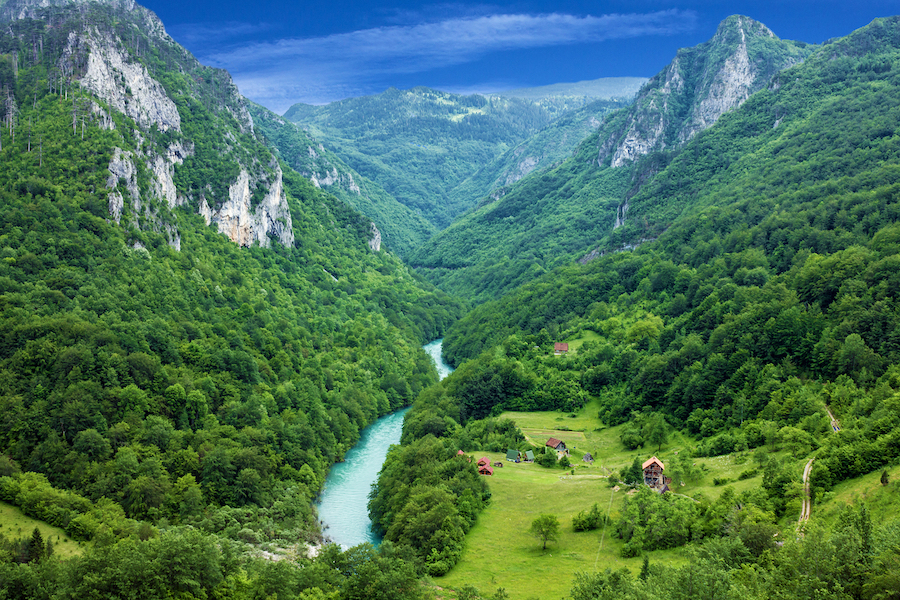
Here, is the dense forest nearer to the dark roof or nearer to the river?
the dark roof

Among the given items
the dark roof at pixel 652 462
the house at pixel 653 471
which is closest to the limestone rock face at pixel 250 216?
the dark roof at pixel 652 462

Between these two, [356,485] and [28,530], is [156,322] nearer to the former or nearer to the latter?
[356,485]

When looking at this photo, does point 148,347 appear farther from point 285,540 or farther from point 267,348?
point 285,540

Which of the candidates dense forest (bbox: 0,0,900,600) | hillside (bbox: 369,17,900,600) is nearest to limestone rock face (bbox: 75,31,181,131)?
dense forest (bbox: 0,0,900,600)

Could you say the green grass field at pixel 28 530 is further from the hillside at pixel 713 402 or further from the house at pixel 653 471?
the house at pixel 653 471

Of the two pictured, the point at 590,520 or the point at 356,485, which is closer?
the point at 590,520

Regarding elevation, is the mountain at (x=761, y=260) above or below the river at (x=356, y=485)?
above

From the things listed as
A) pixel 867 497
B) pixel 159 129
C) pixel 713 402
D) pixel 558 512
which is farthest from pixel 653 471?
pixel 159 129
